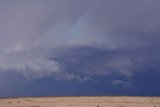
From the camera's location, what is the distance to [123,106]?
121 meters

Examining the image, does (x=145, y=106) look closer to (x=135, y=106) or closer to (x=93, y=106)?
(x=135, y=106)

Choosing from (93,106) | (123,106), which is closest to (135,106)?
(123,106)

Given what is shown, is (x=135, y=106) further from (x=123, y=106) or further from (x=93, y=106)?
(x=93, y=106)

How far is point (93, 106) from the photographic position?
121562 mm

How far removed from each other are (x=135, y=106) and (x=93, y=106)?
14.2m

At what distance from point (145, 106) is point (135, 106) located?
4636mm

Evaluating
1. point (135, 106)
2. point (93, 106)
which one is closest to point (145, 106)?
point (135, 106)

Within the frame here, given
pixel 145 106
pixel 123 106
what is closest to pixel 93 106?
pixel 123 106

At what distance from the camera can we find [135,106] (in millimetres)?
122062

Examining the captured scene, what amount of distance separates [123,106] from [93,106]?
10031mm

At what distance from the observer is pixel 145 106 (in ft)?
409

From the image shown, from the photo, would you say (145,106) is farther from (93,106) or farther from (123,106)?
(93,106)

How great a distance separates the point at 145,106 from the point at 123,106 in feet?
29.5
